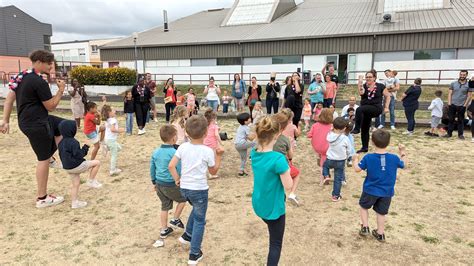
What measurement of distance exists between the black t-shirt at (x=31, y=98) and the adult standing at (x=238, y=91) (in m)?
9.36

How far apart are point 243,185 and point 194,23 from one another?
111 ft

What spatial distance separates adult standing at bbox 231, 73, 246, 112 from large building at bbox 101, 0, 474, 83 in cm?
1321

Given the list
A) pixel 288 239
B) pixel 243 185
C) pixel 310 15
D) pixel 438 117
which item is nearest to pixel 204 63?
pixel 310 15

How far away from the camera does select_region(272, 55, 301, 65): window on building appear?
2681 cm

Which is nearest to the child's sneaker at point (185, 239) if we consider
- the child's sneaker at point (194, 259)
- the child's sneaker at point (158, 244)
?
the child's sneaker at point (158, 244)

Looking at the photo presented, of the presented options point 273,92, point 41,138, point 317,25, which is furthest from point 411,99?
point 317,25

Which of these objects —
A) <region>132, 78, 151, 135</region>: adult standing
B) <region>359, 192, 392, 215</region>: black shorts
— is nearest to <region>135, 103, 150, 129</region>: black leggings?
<region>132, 78, 151, 135</region>: adult standing

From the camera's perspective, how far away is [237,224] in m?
4.29

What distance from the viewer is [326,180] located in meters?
5.73

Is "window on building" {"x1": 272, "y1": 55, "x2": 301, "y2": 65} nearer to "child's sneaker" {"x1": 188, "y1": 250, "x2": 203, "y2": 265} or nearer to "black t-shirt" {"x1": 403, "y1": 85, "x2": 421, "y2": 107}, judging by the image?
"black t-shirt" {"x1": 403, "y1": 85, "x2": 421, "y2": 107}

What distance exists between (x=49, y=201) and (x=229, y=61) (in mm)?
25618

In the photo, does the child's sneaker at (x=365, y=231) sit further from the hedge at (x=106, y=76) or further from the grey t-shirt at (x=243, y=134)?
the hedge at (x=106, y=76)

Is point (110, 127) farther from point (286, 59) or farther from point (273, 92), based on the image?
point (286, 59)

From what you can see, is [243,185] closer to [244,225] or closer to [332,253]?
[244,225]
